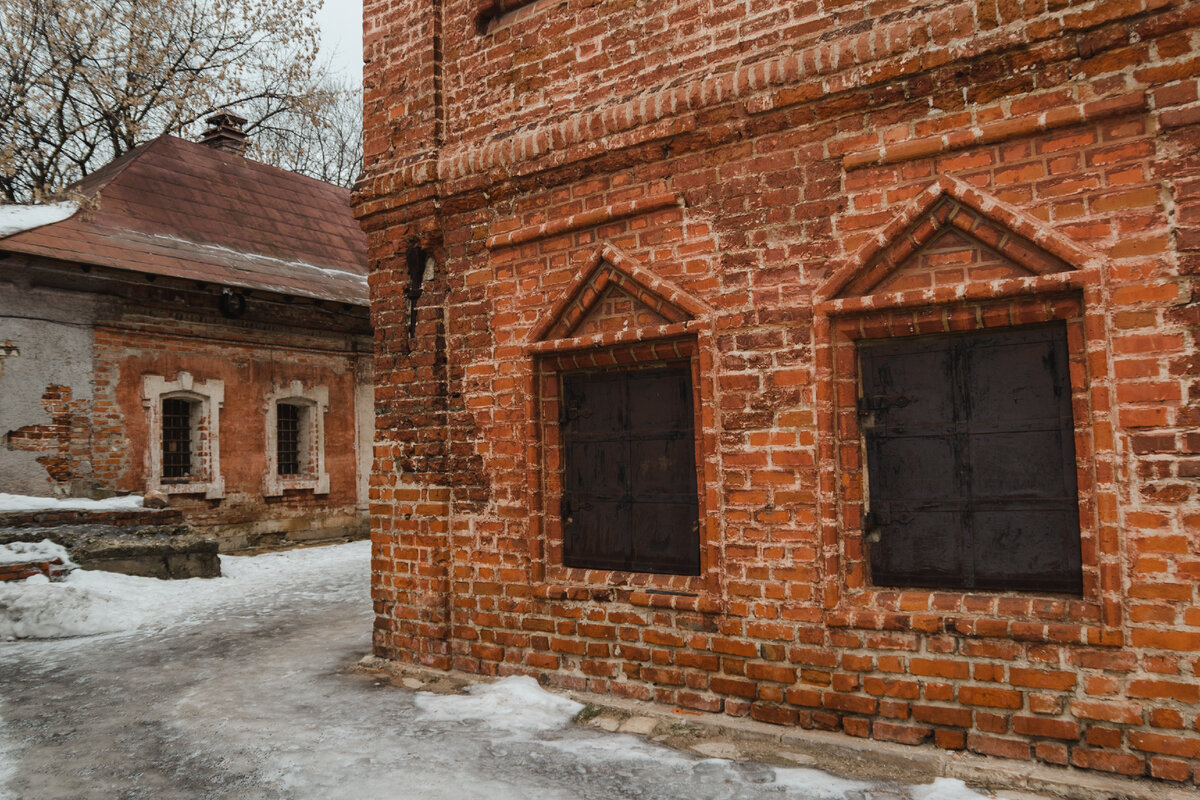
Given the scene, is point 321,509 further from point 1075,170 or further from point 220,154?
point 1075,170

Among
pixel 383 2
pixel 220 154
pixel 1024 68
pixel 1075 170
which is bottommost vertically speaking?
pixel 1075 170

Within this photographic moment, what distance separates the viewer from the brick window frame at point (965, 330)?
3.09 metres

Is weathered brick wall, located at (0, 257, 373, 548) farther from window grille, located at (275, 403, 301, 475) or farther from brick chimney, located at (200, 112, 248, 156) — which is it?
brick chimney, located at (200, 112, 248, 156)

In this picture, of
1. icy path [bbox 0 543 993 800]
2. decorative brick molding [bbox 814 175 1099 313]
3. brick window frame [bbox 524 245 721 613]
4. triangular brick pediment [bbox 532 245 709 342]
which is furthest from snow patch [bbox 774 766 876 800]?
triangular brick pediment [bbox 532 245 709 342]

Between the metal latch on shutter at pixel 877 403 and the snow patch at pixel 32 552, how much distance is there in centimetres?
741

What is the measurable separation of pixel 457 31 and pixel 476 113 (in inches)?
22.6

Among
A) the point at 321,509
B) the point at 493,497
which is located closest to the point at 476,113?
the point at 493,497

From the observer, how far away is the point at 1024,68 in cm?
329

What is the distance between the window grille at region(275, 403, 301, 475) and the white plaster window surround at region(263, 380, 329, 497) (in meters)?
0.02

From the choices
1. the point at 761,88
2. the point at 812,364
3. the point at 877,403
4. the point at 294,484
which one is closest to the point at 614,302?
the point at 812,364

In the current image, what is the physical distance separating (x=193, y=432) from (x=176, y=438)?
0.24 metres

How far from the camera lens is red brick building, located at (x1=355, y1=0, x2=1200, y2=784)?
306cm

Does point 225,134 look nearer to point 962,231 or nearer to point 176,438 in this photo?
point 176,438

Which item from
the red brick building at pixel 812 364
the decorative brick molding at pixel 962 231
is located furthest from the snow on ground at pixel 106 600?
the decorative brick molding at pixel 962 231
